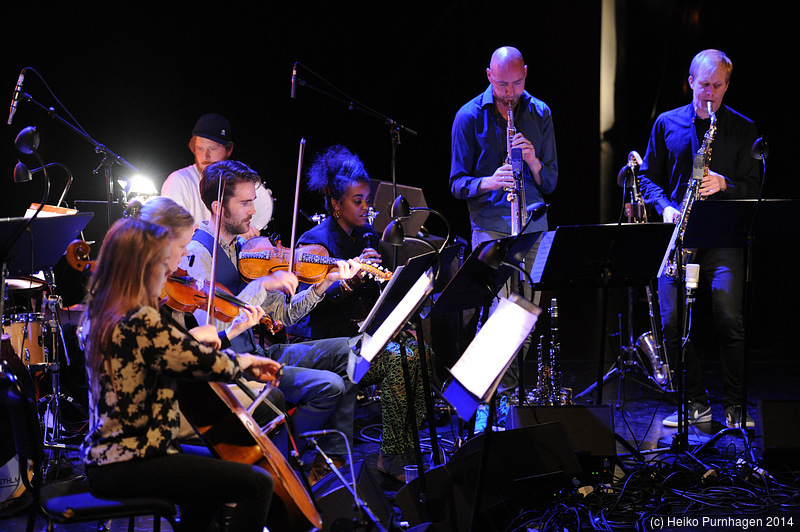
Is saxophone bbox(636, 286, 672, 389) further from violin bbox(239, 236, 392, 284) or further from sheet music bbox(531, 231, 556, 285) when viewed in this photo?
violin bbox(239, 236, 392, 284)

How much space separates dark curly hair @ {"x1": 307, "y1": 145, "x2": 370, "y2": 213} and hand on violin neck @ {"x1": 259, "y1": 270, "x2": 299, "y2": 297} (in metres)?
0.92

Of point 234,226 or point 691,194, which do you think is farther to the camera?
point 691,194

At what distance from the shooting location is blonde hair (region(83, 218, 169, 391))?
1.98 m

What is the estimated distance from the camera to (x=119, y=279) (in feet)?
6.62

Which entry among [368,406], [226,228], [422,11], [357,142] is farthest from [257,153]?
[226,228]

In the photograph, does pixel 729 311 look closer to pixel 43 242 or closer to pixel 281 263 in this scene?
pixel 281 263

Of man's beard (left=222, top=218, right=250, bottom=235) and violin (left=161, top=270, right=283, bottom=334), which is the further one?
man's beard (left=222, top=218, right=250, bottom=235)

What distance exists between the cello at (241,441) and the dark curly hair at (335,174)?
2.01 m

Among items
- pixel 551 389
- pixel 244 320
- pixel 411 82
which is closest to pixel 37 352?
pixel 244 320

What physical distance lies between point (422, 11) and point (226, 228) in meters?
4.00

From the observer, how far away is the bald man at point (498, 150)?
4082 mm

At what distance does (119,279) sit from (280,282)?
1192 mm

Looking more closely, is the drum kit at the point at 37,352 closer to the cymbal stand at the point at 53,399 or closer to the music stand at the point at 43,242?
the cymbal stand at the point at 53,399

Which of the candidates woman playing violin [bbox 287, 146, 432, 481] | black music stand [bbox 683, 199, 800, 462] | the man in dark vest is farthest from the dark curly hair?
black music stand [bbox 683, 199, 800, 462]
